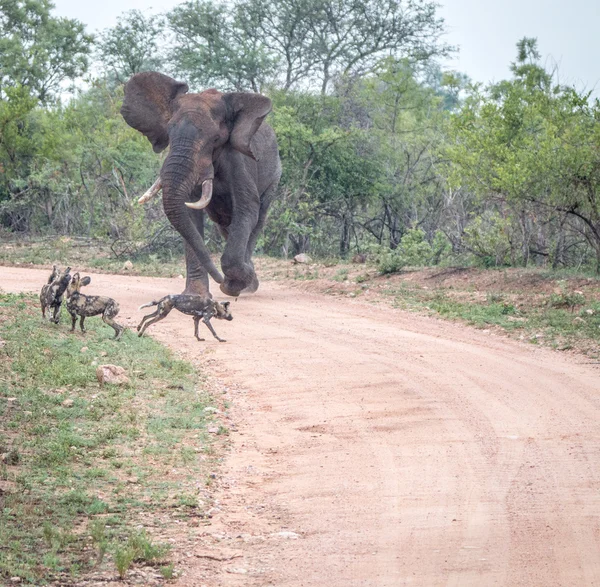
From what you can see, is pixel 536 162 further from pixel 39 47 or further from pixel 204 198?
pixel 39 47

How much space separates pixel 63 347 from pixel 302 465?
13.9ft

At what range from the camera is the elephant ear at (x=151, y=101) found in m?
15.0

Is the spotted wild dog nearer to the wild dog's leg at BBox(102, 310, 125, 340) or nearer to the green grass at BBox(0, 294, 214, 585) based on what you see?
the wild dog's leg at BBox(102, 310, 125, 340)

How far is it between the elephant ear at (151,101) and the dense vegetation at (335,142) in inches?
202

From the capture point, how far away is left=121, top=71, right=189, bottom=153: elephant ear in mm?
15031

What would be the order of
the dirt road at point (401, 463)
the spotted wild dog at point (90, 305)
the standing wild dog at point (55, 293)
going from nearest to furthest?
1. the dirt road at point (401, 463)
2. the spotted wild dog at point (90, 305)
3. the standing wild dog at point (55, 293)

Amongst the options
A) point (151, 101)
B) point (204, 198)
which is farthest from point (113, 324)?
point (151, 101)

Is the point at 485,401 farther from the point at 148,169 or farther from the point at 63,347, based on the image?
the point at 148,169

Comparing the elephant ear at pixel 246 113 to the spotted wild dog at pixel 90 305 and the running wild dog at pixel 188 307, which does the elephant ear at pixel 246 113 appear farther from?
the spotted wild dog at pixel 90 305

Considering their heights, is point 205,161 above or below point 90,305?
above

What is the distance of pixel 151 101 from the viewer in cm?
1518

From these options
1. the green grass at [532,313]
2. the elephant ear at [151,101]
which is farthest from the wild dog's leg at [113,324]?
the green grass at [532,313]

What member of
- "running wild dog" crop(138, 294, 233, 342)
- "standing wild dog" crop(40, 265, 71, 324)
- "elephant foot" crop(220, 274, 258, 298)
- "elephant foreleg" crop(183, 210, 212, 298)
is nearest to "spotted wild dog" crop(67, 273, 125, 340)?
"standing wild dog" crop(40, 265, 71, 324)

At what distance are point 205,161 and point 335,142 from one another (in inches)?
399
